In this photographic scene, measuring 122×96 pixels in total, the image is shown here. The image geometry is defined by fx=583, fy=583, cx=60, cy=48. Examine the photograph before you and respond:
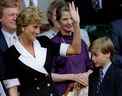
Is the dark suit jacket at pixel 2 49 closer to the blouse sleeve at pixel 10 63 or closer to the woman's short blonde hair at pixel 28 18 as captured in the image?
the blouse sleeve at pixel 10 63

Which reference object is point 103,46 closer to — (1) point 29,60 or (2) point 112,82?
(2) point 112,82

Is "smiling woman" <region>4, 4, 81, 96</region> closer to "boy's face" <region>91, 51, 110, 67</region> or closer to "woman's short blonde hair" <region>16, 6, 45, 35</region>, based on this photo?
"woman's short blonde hair" <region>16, 6, 45, 35</region>

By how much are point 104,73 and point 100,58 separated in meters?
0.15

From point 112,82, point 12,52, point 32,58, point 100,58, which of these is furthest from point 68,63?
point 12,52

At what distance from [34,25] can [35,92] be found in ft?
1.88

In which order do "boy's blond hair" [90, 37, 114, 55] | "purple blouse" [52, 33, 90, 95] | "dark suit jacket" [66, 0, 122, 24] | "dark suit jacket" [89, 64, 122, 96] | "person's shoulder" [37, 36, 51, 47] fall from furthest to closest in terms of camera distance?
"dark suit jacket" [66, 0, 122, 24], "purple blouse" [52, 33, 90, 95], "boy's blond hair" [90, 37, 114, 55], "dark suit jacket" [89, 64, 122, 96], "person's shoulder" [37, 36, 51, 47]

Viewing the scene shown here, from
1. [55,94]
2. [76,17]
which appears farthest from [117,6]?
[55,94]

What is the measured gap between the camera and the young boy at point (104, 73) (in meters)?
5.39

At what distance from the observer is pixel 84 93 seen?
565 cm

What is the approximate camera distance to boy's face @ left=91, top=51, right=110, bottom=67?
5.46 m

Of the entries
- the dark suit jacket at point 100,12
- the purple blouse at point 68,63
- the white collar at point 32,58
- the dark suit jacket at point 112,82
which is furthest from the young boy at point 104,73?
the dark suit jacket at point 100,12

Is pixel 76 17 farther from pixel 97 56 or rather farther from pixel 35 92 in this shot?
pixel 35 92

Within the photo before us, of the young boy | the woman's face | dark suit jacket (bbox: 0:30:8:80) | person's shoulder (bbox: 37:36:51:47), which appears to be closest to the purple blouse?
the young boy

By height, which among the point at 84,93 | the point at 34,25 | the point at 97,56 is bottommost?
the point at 84,93
